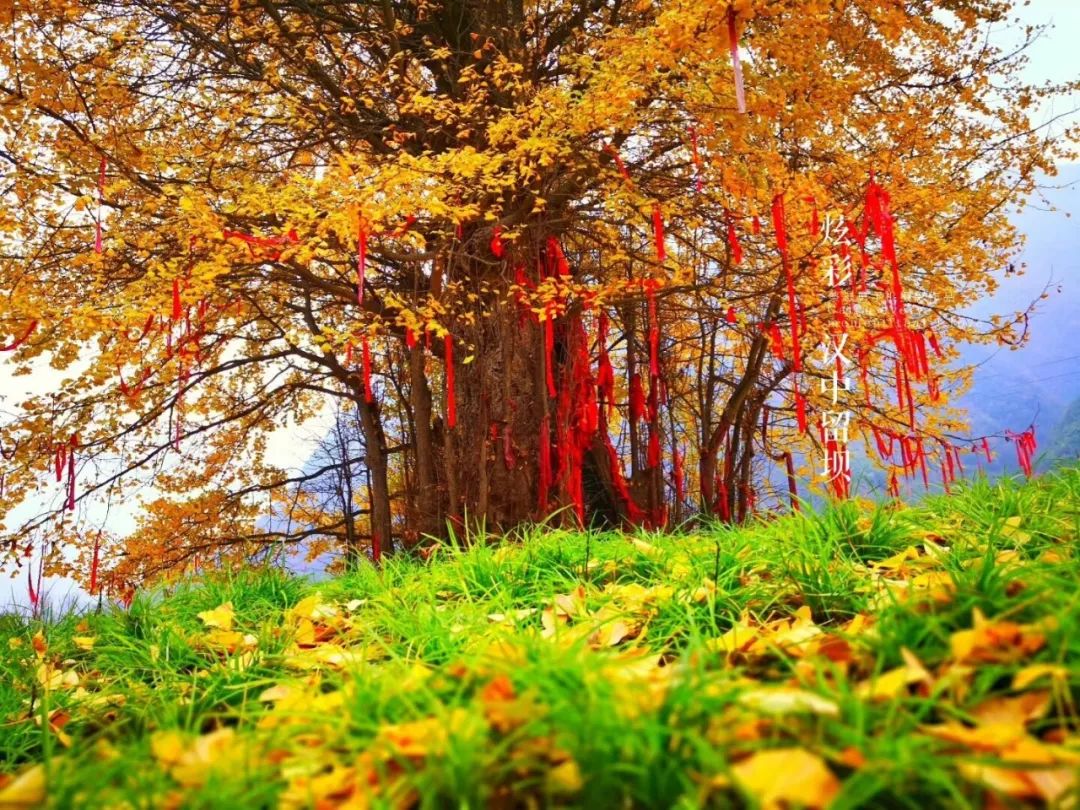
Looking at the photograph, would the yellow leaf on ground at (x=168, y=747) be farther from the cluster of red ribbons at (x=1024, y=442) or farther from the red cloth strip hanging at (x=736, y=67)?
the cluster of red ribbons at (x=1024, y=442)

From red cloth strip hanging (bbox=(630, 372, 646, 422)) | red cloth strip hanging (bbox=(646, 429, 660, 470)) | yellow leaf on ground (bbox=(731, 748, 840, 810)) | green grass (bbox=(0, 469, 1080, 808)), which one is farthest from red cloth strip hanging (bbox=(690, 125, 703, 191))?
yellow leaf on ground (bbox=(731, 748, 840, 810))

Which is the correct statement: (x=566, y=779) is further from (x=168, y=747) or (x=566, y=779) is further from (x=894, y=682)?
(x=168, y=747)

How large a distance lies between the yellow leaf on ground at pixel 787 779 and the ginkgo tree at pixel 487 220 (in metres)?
3.66

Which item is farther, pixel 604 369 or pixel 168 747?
pixel 604 369

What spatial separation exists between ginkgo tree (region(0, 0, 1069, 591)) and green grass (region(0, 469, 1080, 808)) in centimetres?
225

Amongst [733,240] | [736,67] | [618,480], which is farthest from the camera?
[618,480]

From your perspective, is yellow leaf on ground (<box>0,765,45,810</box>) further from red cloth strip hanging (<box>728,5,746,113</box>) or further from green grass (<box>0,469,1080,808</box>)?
red cloth strip hanging (<box>728,5,746,113</box>)

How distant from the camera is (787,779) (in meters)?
1.10

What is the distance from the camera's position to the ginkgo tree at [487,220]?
544 cm

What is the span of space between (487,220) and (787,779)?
6.51 metres

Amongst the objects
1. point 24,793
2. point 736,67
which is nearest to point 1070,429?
→ point 736,67

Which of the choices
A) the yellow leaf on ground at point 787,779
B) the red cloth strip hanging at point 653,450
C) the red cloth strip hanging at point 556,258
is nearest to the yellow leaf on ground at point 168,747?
the yellow leaf on ground at point 787,779

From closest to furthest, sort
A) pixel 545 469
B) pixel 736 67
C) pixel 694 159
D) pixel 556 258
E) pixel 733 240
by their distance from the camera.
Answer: pixel 736 67 < pixel 694 159 < pixel 733 240 < pixel 545 469 < pixel 556 258

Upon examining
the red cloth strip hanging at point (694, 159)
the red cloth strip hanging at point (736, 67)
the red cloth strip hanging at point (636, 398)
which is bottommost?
the red cloth strip hanging at point (636, 398)
